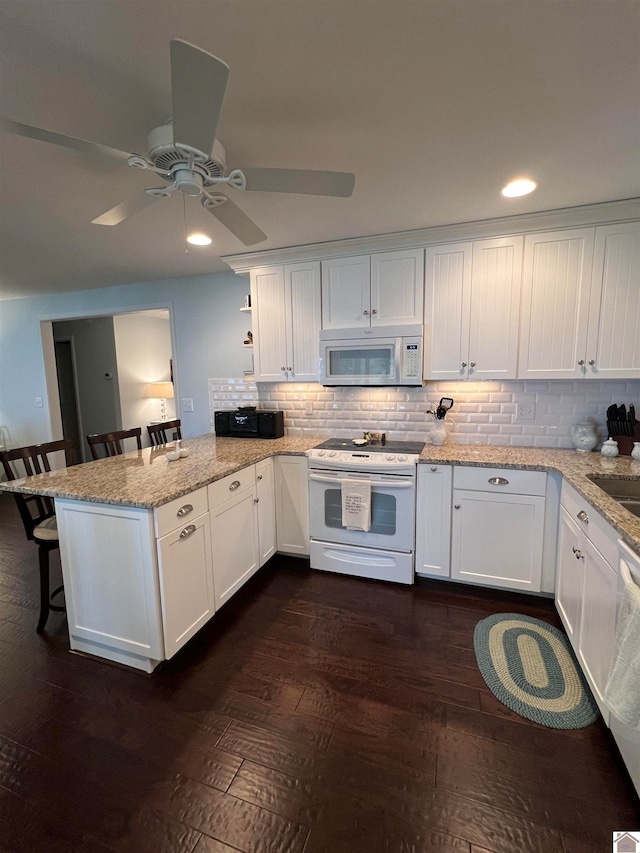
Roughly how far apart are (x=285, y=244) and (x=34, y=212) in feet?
5.05

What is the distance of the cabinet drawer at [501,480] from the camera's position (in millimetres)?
2289

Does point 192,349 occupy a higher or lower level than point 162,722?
higher

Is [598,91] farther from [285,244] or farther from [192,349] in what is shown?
[192,349]

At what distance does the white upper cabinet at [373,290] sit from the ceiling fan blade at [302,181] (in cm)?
146

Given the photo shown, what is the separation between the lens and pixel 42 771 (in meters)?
1.41

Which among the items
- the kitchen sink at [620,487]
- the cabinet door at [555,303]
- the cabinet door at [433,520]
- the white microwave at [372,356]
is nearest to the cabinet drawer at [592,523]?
the kitchen sink at [620,487]

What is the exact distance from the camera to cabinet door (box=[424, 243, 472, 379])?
261 cm

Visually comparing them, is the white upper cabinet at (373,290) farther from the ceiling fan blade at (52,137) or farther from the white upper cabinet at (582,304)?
the ceiling fan blade at (52,137)

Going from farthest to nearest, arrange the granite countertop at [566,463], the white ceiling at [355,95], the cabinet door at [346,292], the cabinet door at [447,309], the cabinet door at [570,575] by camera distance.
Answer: the cabinet door at [346,292], the cabinet door at [447,309], the cabinet door at [570,575], the granite countertop at [566,463], the white ceiling at [355,95]

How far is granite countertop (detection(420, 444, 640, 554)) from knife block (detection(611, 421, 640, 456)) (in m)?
0.06

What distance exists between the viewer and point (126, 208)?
1529 mm

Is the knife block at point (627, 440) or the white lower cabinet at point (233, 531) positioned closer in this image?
the white lower cabinet at point (233, 531)

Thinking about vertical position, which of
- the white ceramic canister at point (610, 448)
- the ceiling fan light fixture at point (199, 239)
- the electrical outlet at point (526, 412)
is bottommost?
the white ceramic canister at point (610, 448)

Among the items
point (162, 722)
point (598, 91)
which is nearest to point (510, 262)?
point (598, 91)
